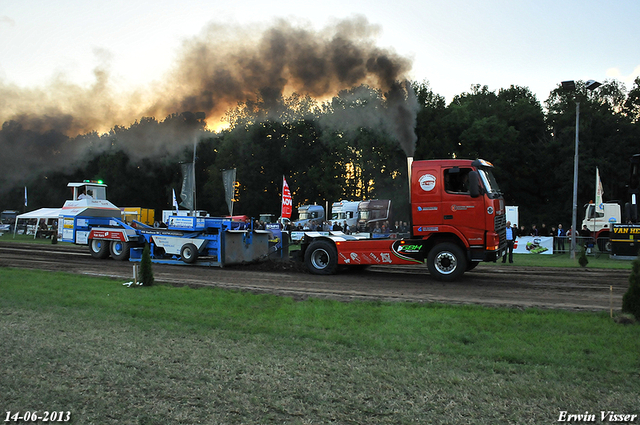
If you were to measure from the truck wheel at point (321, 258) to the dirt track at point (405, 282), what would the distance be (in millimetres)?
364

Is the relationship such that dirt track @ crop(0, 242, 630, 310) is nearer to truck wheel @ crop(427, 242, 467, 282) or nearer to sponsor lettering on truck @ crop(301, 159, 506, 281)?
truck wheel @ crop(427, 242, 467, 282)

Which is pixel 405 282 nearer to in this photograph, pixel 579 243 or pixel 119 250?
pixel 119 250

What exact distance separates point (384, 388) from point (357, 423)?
86 cm

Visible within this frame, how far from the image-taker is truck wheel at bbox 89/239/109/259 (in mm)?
19734

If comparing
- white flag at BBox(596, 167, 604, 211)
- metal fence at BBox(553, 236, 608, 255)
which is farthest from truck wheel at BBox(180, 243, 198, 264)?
white flag at BBox(596, 167, 604, 211)

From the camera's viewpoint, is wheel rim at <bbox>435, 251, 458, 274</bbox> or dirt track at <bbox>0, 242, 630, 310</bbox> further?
wheel rim at <bbox>435, 251, 458, 274</bbox>

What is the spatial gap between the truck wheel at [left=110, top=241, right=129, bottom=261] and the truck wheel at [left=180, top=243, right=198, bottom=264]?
338 centimetres

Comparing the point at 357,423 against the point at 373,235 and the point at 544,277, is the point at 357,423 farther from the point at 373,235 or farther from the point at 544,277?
the point at 544,277

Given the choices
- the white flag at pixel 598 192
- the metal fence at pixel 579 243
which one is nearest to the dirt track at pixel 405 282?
the metal fence at pixel 579 243

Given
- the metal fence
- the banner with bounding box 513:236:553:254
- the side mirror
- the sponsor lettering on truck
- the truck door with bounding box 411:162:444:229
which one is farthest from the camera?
the metal fence

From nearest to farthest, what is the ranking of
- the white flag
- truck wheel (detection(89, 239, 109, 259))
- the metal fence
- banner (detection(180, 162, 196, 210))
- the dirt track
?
the dirt track
truck wheel (detection(89, 239, 109, 259))
banner (detection(180, 162, 196, 210))
the metal fence
the white flag

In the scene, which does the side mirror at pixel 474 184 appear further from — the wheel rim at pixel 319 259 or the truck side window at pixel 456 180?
the wheel rim at pixel 319 259

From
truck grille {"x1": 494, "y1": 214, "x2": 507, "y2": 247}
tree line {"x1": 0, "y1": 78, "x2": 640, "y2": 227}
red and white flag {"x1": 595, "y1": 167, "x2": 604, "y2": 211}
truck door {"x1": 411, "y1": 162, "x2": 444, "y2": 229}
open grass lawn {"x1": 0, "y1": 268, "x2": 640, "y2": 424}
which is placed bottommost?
A: open grass lawn {"x1": 0, "y1": 268, "x2": 640, "y2": 424}

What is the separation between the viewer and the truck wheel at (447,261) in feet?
42.1
